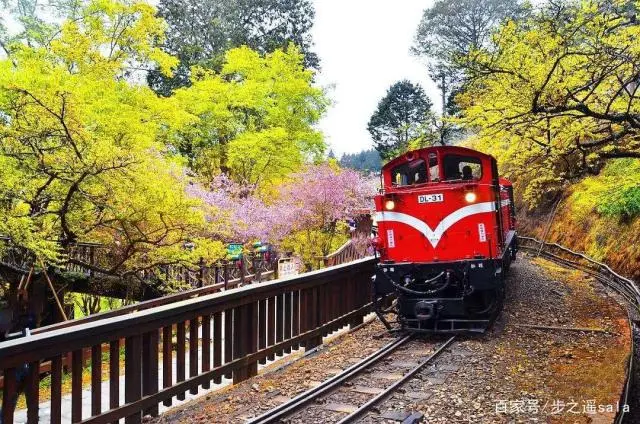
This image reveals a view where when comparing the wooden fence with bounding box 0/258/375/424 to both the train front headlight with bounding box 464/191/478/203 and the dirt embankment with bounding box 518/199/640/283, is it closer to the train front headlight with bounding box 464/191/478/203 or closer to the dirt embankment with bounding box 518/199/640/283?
the train front headlight with bounding box 464/191/478/203

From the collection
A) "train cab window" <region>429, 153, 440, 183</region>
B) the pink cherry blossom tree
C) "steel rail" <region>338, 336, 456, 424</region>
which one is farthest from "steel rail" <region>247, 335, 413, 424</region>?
the pink cherry blossom tree

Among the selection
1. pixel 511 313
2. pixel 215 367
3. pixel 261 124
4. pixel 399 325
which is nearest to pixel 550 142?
pixel 511 313

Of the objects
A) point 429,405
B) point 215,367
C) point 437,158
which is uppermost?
point 437,158

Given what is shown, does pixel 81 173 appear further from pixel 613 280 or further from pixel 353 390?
pixel 613 280

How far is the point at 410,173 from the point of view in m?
9.21

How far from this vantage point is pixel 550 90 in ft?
27.5

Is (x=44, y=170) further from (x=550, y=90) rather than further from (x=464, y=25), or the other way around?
(x=464, y=25)

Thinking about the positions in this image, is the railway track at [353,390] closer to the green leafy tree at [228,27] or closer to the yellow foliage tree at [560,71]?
the yellow foliage tree at [560,71]

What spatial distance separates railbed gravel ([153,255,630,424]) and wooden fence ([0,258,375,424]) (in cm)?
34

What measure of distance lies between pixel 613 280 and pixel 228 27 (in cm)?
2829

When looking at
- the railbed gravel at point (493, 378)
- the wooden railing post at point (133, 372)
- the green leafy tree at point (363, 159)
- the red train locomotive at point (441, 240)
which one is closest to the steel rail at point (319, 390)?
the railbed gravel at point (493, 378)

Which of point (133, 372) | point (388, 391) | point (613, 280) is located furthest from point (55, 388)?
point (613, 280)

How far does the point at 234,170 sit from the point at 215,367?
16.7 m

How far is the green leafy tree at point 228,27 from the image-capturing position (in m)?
31.5
